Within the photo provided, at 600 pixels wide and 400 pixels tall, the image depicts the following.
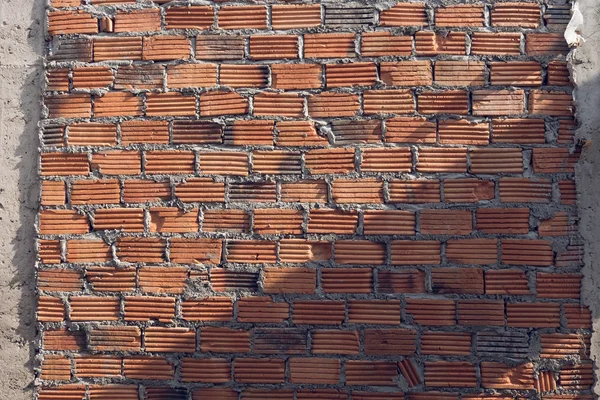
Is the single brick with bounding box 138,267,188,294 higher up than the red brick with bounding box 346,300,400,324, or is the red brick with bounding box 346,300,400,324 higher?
the single brick with bounding box 138,267,188,294

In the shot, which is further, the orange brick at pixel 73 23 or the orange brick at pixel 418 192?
the orange brick at pixel 73 23

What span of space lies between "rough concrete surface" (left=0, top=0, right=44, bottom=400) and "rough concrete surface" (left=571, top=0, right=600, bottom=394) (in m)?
2.17

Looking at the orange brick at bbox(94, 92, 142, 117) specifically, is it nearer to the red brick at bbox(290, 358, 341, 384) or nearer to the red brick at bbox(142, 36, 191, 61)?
the red brick at bbox(142, 36, 191, 61)

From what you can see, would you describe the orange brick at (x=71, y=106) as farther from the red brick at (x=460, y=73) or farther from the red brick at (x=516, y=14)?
the red brick at (x=516, y=14)

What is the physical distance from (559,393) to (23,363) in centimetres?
210

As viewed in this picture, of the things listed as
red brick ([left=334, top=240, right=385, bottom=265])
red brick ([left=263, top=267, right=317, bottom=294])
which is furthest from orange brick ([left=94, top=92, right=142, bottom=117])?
red brick ([left=334, top=240, right=385, bottom=265])

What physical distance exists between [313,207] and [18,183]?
1213 mm

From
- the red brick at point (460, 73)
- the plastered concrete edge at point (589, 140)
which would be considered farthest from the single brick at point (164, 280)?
the plastered concrete edge at point (589, 140)

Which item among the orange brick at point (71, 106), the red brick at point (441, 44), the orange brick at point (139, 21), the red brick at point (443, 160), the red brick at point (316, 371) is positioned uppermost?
the orange brick at point (139, 21)

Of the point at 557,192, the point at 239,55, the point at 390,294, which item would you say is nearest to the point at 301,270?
the point at 390,294

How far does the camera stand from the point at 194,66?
2.07m

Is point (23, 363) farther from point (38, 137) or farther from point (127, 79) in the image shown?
point (127, 79)

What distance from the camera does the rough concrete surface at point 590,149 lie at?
6.38 feet

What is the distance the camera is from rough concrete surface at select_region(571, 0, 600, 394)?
6.38 feet
